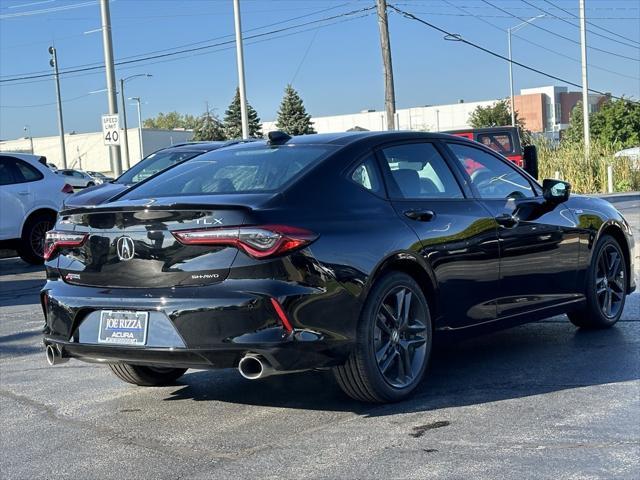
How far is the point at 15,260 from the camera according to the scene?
50.2 ft

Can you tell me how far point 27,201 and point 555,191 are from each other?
375 inches

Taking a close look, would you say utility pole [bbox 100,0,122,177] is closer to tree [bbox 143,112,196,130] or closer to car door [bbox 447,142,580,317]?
car door [bbox 447,142,580,317]

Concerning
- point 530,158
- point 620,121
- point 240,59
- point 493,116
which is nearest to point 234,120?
point 493,116

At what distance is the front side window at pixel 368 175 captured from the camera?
5188mm

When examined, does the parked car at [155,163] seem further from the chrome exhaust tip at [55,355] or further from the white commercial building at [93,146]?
the white commercial building at [93,146]

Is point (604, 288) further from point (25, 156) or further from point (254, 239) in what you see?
point (25, 156)

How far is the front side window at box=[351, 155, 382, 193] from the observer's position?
17.0 ft

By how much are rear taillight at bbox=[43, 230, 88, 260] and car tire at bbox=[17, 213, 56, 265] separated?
902 centimetres

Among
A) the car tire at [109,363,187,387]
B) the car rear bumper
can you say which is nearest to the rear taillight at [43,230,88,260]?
the car rear bumper

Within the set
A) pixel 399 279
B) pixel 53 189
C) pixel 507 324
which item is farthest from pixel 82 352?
pixel 53 189

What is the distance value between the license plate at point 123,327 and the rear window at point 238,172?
2.74ft

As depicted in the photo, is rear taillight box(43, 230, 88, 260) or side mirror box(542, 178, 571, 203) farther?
side mirror box(542, 178, 571, 203)

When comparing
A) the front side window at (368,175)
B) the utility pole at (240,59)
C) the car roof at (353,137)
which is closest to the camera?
the front side window at (368,175)

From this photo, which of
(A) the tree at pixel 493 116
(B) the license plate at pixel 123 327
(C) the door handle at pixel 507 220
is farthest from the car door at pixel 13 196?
(A) the tree at pixel 493 116
